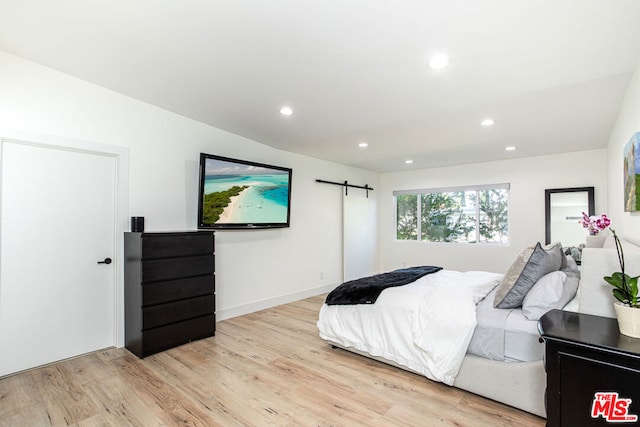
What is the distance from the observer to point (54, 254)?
285 centimetres

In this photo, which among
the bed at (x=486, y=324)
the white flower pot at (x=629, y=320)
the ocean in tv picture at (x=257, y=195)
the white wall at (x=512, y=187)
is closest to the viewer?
the white flower pot at (x=629, y=320)

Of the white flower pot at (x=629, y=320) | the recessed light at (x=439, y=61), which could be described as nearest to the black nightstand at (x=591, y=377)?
the white flower pot at (x=629, y=320)

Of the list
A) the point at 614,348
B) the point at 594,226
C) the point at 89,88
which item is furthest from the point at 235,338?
the point at 594,226

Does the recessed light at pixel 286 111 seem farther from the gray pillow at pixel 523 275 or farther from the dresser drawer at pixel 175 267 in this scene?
the gray pillow at pixel 523 275

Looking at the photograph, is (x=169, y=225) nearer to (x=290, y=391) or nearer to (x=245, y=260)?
(x=245, y=260)

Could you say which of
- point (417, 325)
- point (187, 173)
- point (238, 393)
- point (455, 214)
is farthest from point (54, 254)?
point (455, 214)

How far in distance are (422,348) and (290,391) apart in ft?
3.46

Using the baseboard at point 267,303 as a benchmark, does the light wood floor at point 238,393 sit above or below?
below

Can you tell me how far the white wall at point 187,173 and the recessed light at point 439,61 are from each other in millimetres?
2739

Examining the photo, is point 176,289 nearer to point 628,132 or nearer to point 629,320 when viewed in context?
point 629,320

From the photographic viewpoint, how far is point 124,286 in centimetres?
321

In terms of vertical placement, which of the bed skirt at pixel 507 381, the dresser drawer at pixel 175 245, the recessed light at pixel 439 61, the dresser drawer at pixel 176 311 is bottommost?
the bed skirt at pixel 507 381

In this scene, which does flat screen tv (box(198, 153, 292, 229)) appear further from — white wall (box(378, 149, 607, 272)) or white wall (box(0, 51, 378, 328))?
white wall (box(378, 149, 607, 272))

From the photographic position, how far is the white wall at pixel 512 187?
15.8 feet
